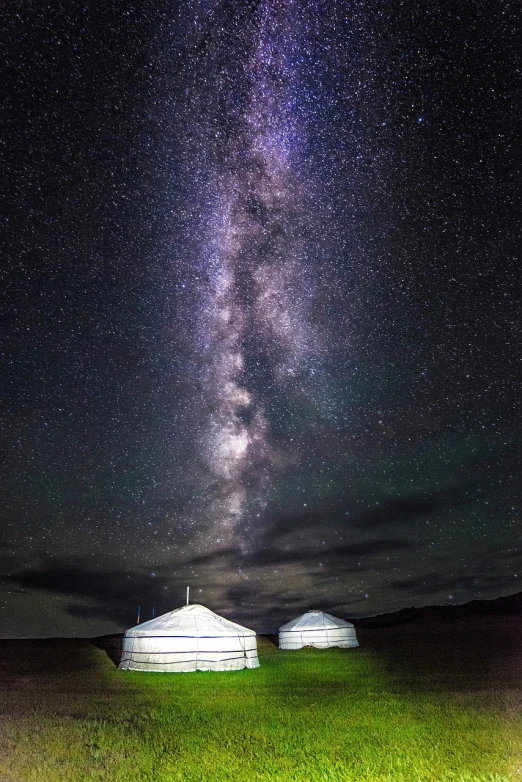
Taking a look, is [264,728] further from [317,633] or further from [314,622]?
[314,622]

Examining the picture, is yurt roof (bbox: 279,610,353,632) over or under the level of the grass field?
over

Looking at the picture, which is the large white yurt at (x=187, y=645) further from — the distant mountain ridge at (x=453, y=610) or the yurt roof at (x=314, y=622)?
the distant mountain ridge at (x=453, y=610)

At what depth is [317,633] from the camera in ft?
87.5

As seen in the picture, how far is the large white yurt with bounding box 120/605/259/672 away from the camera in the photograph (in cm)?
1602

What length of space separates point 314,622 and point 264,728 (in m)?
19.9

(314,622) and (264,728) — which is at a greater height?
(314,622)

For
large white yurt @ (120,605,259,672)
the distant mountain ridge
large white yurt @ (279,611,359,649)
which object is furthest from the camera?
the distant mountain ridge

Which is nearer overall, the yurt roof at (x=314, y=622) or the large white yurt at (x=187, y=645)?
the large white yurt at (x=187, y=645)

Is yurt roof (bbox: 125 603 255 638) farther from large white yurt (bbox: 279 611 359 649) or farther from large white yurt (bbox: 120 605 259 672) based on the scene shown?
large white yurt (bbox: 279 611 359 649)

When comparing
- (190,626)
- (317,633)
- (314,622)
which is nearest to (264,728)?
(190,626)

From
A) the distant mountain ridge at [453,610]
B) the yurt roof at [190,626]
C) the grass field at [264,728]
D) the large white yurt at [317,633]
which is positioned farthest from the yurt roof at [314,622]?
the distant mountain ridge at [453,610]

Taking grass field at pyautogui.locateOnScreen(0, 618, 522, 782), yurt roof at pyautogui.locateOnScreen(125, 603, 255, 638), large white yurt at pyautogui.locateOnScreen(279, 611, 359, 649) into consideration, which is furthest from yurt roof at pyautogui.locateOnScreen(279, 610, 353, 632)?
grass field at pyautogui.locateOnScreen(0, 618, 522, 782)

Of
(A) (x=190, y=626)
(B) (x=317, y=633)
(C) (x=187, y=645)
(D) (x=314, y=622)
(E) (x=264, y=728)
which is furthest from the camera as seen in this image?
(D) (x=314, y=622)

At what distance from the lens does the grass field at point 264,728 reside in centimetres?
627
